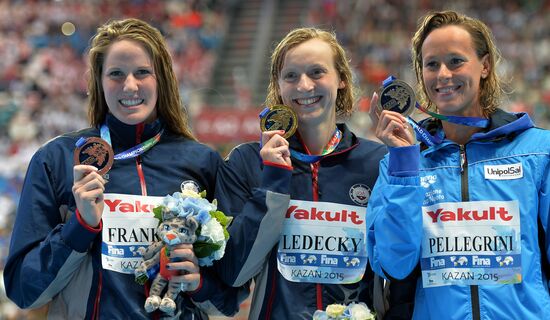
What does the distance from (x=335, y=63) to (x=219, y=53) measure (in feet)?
43.5

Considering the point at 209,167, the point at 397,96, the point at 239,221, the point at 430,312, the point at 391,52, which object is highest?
the point at 391,52

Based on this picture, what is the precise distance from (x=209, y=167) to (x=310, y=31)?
68 cm

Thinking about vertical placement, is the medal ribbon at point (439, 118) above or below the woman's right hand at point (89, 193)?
above

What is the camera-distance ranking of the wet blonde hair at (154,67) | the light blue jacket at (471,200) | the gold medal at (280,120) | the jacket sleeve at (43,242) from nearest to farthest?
1. the light blue jacket at (471,200)
2. the jacket sleeve at (43,242)
3. the gold medal at (280,120)
4. the wet blonde hair at (154,67)

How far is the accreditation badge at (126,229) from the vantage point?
3033mm

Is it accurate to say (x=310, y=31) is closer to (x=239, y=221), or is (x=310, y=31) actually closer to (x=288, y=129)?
(x=288, y=129)

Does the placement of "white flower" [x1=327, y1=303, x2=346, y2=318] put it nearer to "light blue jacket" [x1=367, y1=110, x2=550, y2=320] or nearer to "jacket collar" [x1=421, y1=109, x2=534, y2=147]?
"light blue jacket" [x1=367, y1=110, x2=550, y2=320]

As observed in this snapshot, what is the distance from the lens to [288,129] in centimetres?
314

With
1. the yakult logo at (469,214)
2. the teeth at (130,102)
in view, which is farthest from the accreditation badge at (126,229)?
the yakult logo at (469,214)

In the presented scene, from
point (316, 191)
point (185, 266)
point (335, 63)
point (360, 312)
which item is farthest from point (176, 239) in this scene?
point (335, 63)

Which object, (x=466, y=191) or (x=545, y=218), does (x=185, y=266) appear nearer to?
(x=466, y=191)

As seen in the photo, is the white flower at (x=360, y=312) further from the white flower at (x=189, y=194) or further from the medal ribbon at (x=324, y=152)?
the white flower at (x=189, y=194)

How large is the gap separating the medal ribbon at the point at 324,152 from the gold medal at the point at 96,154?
72 centimetres

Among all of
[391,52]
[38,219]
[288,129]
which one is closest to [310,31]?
[288,129]
